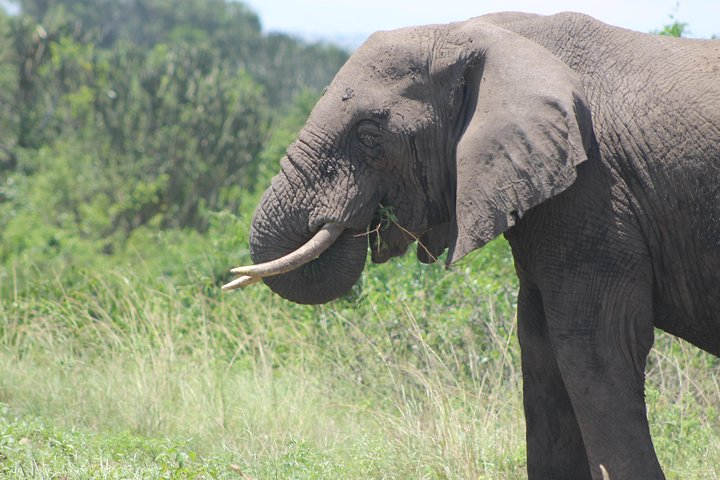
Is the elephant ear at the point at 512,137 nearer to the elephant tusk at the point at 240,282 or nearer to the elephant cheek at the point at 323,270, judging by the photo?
the elephant cheek at the point at 323,270

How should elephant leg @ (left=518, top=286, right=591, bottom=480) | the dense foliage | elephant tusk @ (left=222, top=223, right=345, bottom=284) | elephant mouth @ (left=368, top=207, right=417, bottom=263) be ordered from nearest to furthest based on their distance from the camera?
elephant tusk @ (left=222, top=223, right=345, bottom=284), elephant mouth @ (left=368, top=207, right=417, bottom=263), elephant leg @ (left=518, top=286, right=591, bottom=480), the dense foliage

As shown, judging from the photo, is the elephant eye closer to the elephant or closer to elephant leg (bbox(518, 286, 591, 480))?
the elephant

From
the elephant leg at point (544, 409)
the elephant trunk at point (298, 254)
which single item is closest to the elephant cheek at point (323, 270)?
the elephant trunk at point (298, 254)

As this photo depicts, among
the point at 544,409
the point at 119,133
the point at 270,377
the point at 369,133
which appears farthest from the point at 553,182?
the point at 119,133

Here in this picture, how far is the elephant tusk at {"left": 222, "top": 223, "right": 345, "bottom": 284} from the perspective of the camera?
414cm

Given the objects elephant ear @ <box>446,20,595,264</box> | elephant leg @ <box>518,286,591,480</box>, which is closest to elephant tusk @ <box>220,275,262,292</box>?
elephant ear @ <box>446,20,595,264</box>

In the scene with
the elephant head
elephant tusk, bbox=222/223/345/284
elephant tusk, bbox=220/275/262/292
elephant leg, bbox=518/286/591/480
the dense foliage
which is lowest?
the dense foliage

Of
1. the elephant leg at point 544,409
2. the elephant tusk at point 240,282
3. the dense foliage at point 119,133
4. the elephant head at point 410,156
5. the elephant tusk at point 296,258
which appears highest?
the elephant head at point 410,156

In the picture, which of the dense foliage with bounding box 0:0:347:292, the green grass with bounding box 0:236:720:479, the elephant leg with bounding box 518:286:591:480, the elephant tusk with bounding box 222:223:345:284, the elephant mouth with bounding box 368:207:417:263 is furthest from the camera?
the dense foliage with bounding box 0:0:347:292

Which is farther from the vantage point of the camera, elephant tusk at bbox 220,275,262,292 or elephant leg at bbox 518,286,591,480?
elephant leg at bbox 518,286,591,480

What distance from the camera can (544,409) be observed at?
464 centimetres

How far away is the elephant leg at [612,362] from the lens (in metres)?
3.93

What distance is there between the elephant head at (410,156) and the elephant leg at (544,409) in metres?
0.54

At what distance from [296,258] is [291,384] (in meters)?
2.96
